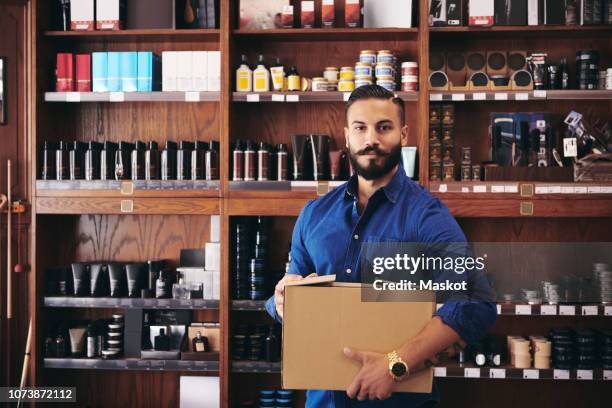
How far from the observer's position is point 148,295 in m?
4.27

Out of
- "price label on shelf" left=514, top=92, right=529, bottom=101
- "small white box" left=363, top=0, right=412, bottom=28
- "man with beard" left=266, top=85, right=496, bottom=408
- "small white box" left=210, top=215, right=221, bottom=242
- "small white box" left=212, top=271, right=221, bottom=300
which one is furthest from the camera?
"small white box" left=210, top=215, right=221, bottom=242

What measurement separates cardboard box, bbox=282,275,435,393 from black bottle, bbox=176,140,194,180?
8.48 feet

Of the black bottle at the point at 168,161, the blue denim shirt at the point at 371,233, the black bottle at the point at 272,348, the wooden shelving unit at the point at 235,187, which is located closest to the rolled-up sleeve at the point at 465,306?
the blue denim shirt at the point at 371,233

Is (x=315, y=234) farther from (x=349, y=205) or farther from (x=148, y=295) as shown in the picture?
(x=148, y=295)

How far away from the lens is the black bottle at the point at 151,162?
13.8 ft

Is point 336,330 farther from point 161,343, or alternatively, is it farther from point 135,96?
point 135,96

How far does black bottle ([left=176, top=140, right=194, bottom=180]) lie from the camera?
4.20m

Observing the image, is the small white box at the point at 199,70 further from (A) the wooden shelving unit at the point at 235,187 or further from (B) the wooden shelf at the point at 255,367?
(B) the wooden shelf at the point at 255,367

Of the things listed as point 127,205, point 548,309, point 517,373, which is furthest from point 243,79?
point 517,373

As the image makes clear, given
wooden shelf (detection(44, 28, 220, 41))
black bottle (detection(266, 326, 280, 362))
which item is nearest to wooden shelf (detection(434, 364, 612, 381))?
black bottle (detection(266, 326, 280, 362))

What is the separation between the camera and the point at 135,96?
4207 mm

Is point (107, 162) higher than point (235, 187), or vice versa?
point (107, 162)

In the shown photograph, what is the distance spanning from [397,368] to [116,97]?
3.06 metres

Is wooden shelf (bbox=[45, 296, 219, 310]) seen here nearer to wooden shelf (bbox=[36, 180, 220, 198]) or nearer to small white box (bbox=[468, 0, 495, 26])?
wooden shelf (bbox=[36, 180, 220, 198])
